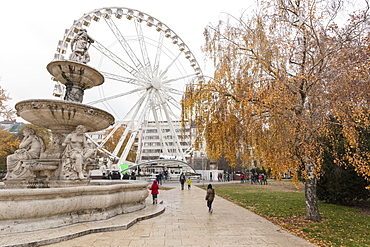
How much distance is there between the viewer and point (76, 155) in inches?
276

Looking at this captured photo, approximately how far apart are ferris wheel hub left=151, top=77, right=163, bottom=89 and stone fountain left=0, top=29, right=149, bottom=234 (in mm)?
16210

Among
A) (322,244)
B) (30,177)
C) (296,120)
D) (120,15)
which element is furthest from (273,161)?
(120,15)

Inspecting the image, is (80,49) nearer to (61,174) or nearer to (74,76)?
(74,76)

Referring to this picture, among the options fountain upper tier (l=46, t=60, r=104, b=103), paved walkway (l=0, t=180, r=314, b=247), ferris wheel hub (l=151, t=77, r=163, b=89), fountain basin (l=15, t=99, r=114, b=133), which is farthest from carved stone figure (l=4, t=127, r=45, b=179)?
ferris wheel hub (l=151, t=77, r=163, b=89)

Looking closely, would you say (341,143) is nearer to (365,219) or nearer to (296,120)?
(365,219)

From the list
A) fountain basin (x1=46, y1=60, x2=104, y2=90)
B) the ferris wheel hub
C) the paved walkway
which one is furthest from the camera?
the ferris wheel hub

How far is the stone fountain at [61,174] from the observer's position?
4.96 m

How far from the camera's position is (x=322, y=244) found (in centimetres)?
517

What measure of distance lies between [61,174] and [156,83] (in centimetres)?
1916

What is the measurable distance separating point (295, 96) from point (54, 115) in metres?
7.09

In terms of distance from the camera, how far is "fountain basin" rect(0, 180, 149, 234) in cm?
477

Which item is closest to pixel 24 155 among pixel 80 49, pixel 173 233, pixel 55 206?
pixel 55 206

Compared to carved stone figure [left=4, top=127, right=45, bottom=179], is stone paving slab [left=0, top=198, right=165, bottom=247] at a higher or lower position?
lower

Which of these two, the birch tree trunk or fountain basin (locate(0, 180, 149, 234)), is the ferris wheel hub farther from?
the birch tree trunk
